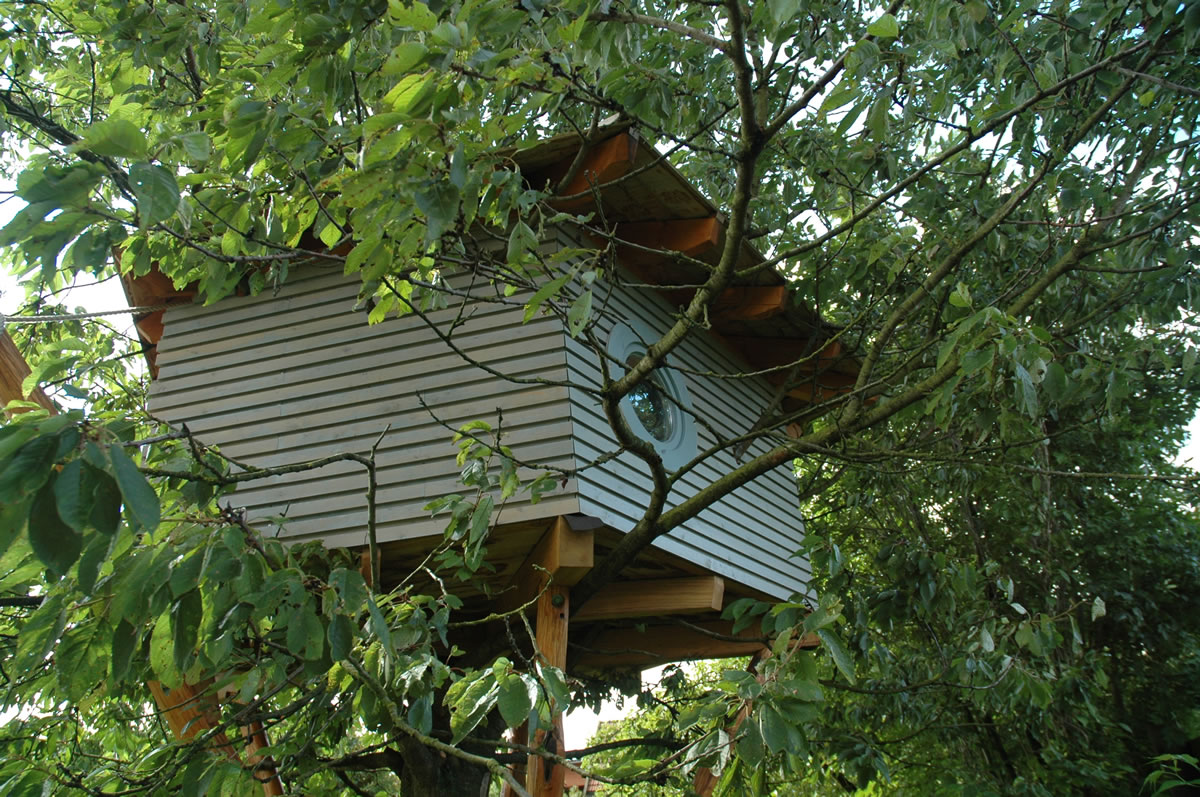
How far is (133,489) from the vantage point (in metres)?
1.47

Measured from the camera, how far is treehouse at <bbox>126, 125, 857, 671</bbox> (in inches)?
176

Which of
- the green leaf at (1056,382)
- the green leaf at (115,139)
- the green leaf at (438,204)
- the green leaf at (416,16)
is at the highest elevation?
the green leaf at (416,16)

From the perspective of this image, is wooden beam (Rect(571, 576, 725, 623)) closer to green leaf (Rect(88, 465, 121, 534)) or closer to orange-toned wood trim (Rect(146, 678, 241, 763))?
orange-toned wood trim (Rect(146, 678, 241, 763))

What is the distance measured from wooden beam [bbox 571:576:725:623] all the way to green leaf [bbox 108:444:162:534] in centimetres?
381

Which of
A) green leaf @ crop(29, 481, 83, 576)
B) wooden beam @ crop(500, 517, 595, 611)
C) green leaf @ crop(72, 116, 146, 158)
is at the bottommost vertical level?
green leaf @ crop(29, 481, 83, 576)

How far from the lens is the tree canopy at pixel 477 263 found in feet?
6.83

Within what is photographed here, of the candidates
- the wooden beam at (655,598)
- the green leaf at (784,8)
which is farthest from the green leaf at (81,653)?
the wooden beam at (655,598)

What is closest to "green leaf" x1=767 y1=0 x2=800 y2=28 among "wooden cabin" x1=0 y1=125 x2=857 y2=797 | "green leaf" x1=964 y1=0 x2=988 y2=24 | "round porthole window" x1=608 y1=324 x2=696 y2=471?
"green leaf" x1=964 y1=0 x2=988 y2=24

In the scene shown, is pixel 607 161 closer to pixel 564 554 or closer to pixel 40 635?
pixel 564 554

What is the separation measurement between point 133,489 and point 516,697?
1.12 metres

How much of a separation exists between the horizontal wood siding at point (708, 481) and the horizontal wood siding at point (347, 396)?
0.65ft

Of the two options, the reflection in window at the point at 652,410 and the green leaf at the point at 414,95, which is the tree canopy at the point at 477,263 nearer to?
the green leaf at the point at 414,95

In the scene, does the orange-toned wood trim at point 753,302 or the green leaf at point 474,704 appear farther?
the orange-toned wood trim at point 753,302

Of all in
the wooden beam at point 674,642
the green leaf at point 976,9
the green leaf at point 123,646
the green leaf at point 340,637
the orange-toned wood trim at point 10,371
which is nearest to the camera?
the green leaf at point 123,646
